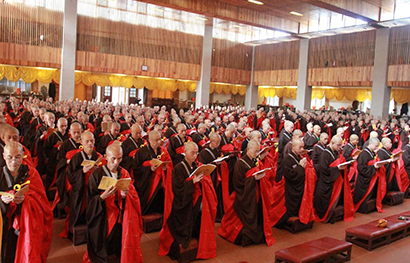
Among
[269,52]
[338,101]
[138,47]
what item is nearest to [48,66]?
[138,47]

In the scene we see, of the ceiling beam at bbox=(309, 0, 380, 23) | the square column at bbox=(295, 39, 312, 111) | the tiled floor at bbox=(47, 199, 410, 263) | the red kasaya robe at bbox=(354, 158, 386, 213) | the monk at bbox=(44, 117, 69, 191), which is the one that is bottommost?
the tiled floor at bbox=(47, 199, 410, 263)

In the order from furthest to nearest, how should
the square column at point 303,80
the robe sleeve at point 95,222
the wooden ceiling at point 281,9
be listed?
the square column at point 303,80 < the wooden ceiling at point 281,9 < the robe sleeve at point 95,222

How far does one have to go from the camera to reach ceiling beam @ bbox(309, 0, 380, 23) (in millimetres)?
15688

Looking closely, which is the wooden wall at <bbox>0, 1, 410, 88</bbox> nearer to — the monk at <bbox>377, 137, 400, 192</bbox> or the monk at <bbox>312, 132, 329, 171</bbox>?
the monk at <bbox>377, 137, 400, 192</bbox>

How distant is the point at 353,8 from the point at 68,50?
16.2 metres

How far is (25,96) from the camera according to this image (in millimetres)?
21250

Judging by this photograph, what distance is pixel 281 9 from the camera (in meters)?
19.4

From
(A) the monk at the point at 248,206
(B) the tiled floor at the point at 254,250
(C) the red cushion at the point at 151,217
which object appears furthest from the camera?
(C) the red cushion at the point at 151,217

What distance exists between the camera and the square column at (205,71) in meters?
26.0

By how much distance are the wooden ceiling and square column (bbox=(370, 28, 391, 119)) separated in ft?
5.58

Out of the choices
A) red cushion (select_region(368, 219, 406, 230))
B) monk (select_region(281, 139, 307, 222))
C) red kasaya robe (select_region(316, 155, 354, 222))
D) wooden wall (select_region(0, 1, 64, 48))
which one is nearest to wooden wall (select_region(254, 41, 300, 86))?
wooden wall (select_region(0, 1, 64, 48))

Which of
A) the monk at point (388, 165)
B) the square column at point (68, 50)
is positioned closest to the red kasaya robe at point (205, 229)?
the monk at point (388, 165)

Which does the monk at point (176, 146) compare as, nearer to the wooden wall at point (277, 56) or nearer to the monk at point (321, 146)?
the monk at point (321, 146)

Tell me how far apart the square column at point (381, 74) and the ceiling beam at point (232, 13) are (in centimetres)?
519
